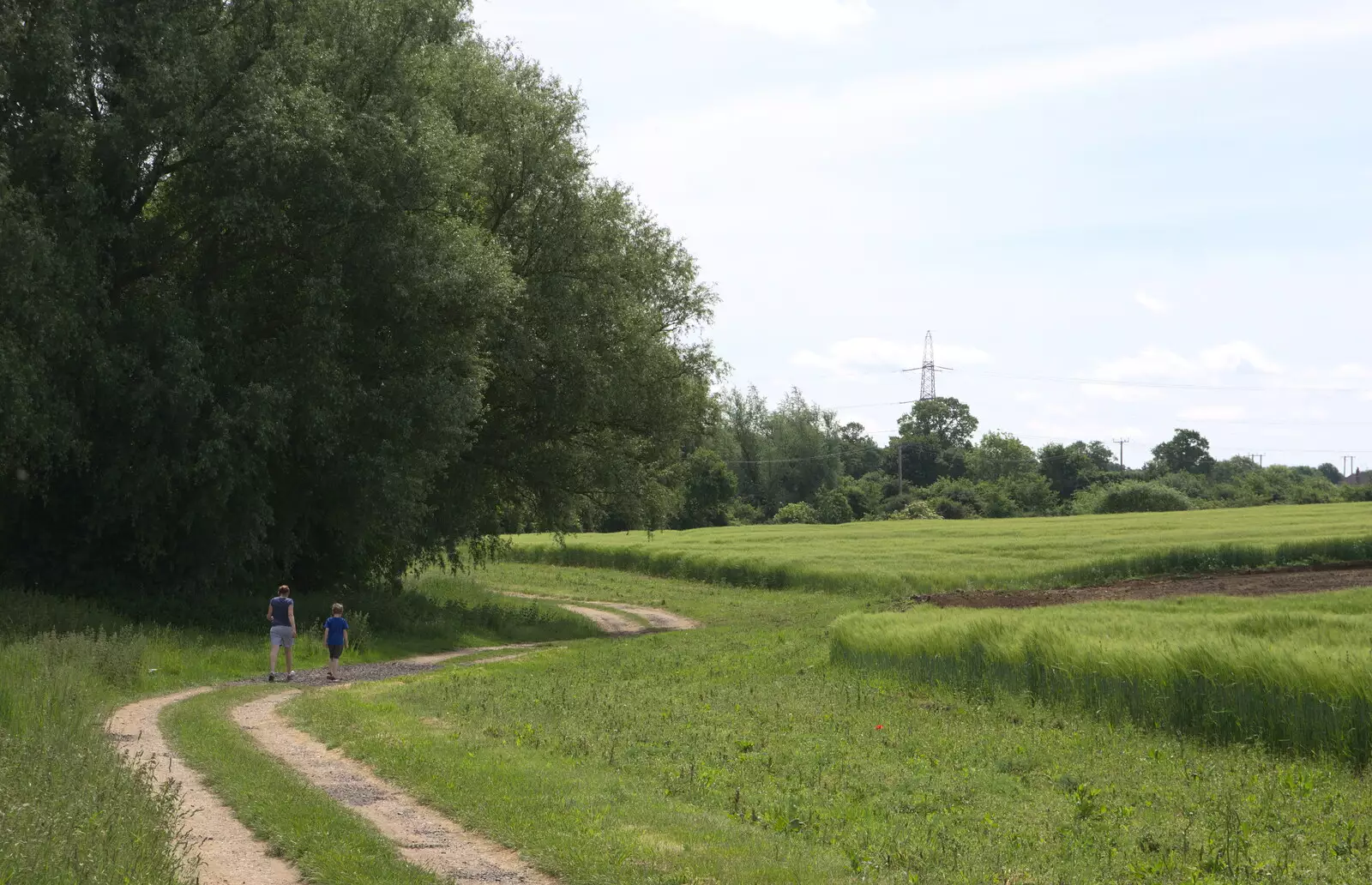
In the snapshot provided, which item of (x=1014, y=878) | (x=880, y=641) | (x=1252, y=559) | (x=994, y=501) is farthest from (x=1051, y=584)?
(x=994, y=501)

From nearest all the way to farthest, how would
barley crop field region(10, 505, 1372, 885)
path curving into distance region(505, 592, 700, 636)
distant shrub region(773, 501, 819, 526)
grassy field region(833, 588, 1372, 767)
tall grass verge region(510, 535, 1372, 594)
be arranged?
barley crop field region(10, 505, 1372, 885) < grassy field region(833, 588, 1372, 767) < path curving into distance region(505, 592, 700, 636) < tall grass verge region(510, 535, 1372, 594) < distant shrub region(773, 501, 819, 526)

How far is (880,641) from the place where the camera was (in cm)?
2508

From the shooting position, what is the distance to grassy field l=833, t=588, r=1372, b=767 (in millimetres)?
16031

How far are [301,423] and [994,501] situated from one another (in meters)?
105

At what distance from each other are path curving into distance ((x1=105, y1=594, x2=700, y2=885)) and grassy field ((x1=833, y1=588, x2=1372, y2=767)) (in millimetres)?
11332

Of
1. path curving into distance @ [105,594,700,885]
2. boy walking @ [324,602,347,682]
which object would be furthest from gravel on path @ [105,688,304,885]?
boy walking @ [324,602,347,682]

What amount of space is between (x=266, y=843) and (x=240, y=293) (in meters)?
23.0

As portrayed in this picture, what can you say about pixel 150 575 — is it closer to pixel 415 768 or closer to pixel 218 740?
pixel 218 740

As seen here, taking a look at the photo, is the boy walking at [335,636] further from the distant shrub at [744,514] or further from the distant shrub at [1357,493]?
the distant shrub at [744,514]

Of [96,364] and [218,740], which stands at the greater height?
[96,364]

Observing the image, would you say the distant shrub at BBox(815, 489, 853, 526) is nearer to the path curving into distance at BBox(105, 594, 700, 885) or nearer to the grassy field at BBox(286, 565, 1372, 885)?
the grassy field at BBox(286, 565, 1372, 885)

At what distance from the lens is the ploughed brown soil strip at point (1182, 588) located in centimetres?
3794

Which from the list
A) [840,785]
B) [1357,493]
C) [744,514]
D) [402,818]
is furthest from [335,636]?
[744,514]

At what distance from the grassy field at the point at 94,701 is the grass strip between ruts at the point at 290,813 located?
969 mm
